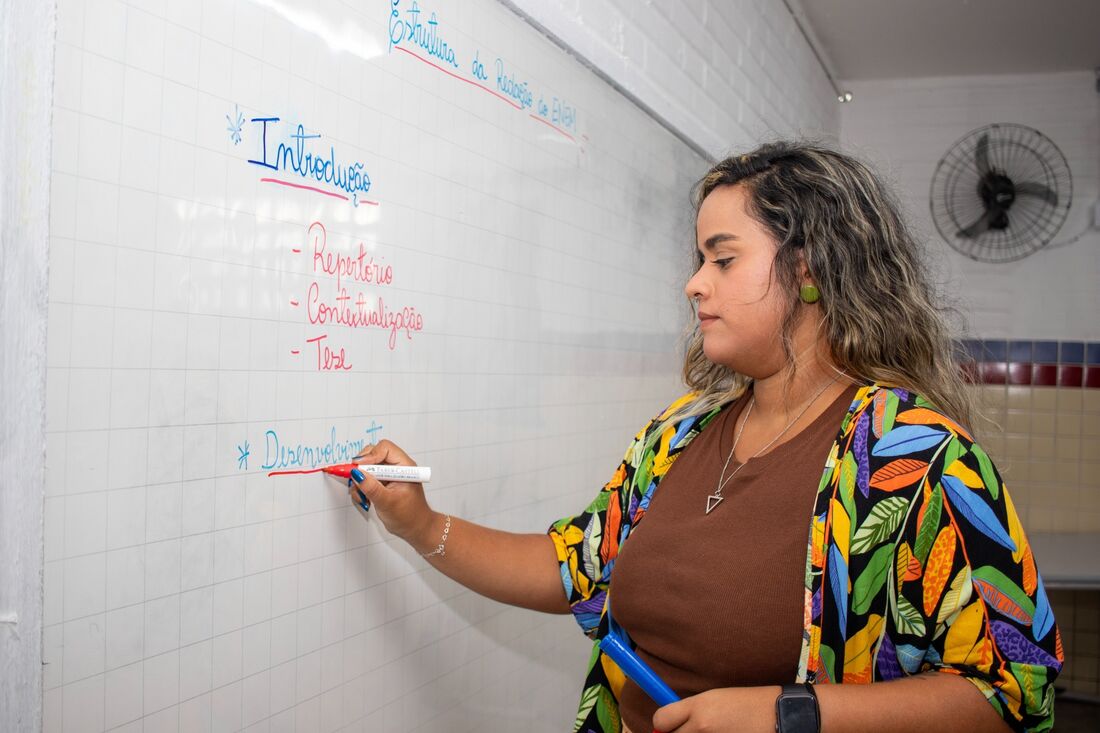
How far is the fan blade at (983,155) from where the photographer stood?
3863 millimetres

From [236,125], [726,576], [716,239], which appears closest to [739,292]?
[716,239]

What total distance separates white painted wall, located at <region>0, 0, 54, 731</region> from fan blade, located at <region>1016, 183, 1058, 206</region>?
3.97 m

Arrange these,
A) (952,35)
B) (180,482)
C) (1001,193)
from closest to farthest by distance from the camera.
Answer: (180,482) → (952,35) → (1001,193)

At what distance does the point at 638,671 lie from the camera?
37.7 inches

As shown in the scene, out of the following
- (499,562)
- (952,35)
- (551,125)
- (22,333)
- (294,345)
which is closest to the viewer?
(22,333)

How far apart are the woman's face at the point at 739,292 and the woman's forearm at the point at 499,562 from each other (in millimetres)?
380

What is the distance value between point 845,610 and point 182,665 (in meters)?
0.68

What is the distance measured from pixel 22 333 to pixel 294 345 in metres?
0.31

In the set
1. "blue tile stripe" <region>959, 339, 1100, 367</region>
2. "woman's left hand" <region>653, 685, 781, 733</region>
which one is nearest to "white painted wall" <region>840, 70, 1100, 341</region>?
"blue tile stripe" <region>959, 339, 1100, 367</region>

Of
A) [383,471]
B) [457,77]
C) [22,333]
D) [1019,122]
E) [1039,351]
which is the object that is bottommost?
[383,471]

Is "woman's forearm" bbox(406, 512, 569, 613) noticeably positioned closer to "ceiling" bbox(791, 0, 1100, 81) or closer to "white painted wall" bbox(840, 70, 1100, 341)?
"ceiling" bbox(791, 0, 1100, 81)

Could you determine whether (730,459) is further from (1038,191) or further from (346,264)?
(1038,191)

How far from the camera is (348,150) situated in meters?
1.02

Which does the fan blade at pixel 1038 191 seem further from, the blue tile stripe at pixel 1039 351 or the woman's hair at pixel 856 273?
the woman's hair at pixel 856 273
